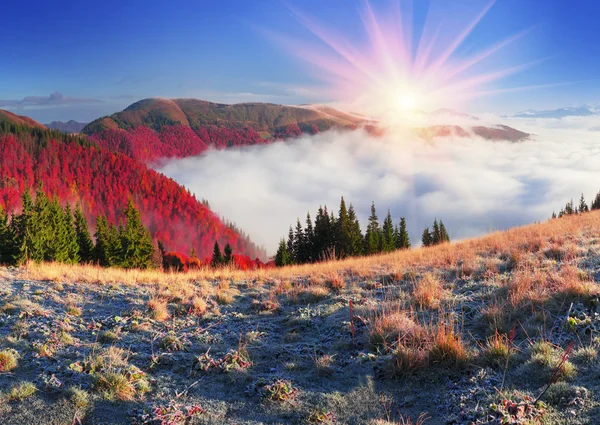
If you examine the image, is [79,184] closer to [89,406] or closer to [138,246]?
[138,246]

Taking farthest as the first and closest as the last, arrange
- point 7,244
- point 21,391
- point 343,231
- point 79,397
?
point 343,231 < point 7,244 < point 21,391 < point 79,397

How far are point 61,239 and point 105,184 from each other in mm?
137015

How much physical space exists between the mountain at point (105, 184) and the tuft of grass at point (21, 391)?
156549mm

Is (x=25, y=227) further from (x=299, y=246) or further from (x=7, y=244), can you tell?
(x=299, y=246)

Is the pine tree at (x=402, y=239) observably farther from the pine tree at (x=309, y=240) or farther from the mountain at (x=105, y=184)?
the mountain at (x=105, y=184)

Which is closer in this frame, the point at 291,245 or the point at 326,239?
the point at 326,239

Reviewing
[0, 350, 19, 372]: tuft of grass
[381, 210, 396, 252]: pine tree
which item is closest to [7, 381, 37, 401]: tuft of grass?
[0, 350, 19, 372]: tuft of grass

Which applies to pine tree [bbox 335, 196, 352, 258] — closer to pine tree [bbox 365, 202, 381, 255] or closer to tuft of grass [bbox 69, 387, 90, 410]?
pine tree [bbox 365, 202, 381, 255]

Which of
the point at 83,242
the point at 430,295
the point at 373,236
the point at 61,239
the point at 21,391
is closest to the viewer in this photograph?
the point at 21,391

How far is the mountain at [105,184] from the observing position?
15350 centimetres

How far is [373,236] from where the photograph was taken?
62094 mm

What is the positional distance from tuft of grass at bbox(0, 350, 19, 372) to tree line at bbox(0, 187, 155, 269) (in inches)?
1554

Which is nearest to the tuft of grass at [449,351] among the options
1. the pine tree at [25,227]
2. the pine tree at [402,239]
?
the pine tree at [25,227]

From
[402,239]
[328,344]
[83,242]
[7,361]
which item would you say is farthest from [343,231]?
[7,361]
